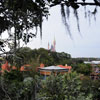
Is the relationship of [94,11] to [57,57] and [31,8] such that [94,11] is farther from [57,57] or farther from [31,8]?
[57,57]

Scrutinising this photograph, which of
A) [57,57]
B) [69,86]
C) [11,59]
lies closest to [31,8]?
[11,59]

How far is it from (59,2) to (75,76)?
2753 mm

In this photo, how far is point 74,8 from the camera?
1230mm

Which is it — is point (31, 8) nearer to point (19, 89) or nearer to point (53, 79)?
point (53, 79)

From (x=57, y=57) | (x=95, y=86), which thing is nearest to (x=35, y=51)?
(x=57, y=57)

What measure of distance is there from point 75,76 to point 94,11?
273cm

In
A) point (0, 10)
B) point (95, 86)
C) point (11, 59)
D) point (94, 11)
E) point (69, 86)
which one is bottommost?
point (95, 86)

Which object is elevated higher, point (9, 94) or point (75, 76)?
point (75, 76)

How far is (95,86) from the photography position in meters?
6.63

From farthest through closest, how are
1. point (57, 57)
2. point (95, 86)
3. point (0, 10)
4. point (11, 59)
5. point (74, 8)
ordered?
point (57, 57) < point (95, 86) < point (11, 59) < point (0, 10) < point (74, 8)

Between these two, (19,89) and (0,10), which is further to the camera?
(19,89)

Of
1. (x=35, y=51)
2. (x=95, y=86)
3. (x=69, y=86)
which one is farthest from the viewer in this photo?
(x=35, y=51)

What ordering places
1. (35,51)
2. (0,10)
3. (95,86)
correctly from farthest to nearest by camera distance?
(35,51)
(95,86)
(0,10)

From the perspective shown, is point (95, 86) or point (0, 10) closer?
point (0, 10)
